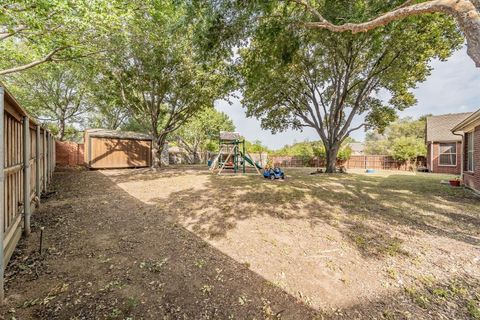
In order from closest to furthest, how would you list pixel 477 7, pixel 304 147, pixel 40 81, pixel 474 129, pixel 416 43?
pixel 477 7
pixel 474 129
pixel 416 43
pixel 40 81
pixel 304 147

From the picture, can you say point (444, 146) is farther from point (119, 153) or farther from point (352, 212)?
point (119, 153)

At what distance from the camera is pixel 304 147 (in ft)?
74.8

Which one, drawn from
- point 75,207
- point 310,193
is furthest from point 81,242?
point 310,193

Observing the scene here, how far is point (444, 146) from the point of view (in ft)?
51.5

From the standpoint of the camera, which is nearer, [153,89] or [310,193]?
[310,193]

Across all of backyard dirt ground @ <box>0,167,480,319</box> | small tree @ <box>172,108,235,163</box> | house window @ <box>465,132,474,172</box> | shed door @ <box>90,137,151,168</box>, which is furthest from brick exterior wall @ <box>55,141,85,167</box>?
house window @ <box>465,132,474,172</box>

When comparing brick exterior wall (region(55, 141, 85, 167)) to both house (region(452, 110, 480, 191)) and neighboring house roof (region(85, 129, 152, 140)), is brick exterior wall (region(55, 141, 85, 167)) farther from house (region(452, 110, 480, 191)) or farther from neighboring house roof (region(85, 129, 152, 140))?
house (region(452, 110, 480, 191))

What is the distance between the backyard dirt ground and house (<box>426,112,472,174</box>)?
14154 mm

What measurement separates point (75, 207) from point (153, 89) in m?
8.54

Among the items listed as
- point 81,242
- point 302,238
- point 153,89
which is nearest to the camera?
point 81,242

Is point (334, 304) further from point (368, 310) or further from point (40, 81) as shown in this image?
point (40, 81)

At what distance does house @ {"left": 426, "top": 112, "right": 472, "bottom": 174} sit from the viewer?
15.0 metres

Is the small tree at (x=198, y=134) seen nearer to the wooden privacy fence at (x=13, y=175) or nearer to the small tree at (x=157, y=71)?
the small tree at (x=157, y=71)

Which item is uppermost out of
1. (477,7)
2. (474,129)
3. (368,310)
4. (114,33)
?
(114,33)
